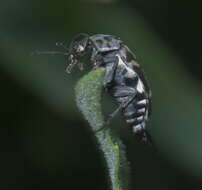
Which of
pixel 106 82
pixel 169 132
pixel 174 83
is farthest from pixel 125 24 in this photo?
pixel 106 82

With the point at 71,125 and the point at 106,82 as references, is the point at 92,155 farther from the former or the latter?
the point at 106,82

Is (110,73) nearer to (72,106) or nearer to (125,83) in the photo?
(125,83)

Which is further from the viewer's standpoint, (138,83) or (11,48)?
(11,48)

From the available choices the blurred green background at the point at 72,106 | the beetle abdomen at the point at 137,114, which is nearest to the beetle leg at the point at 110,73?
the beetle abdomen at the point at 137,114

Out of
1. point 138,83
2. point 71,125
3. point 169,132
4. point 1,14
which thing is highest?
point 1,14

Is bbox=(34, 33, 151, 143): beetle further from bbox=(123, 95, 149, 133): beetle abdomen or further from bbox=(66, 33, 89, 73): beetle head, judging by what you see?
bbox=(66, 33, 89, 73): beetle head

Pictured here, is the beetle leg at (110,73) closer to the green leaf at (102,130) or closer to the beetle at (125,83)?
the beetle at (125,83)

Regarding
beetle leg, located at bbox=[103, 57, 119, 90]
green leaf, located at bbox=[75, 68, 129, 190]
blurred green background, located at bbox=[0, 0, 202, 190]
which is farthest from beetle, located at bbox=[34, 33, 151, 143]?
blurred green background, located at bbox=[0, 0, 202, 190]
